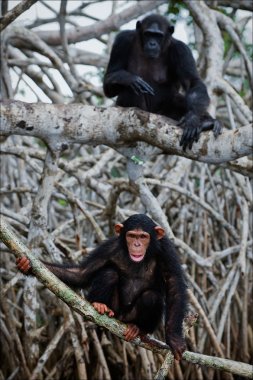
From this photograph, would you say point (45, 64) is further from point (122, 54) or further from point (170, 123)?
point (170, 123)

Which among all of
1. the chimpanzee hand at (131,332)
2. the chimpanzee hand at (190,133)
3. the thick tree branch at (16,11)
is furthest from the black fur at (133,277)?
the thick tree branch at (16,11)

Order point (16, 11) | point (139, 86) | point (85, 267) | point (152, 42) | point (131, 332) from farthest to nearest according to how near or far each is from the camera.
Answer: point (152, 42)
point (139, 86)
point (16, 11)
point (85, 267)
point (131, 332)

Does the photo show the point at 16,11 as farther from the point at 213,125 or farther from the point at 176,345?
the point at 176,345

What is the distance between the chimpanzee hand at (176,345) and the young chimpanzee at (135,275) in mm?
253

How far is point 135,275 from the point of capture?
4637 millimetres

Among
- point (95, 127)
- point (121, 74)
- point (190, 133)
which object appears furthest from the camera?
point (121, 74)

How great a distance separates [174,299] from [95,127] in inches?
56.7

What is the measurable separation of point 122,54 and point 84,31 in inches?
107

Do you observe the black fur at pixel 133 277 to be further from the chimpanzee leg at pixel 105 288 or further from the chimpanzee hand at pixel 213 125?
the chimpanzee hand at pixel 213 125

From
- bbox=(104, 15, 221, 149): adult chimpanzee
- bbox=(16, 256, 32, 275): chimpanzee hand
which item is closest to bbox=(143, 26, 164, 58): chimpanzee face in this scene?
bbox=(104, 15, 221, 149): adult chimpanzee

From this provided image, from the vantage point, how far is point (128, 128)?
504 cm

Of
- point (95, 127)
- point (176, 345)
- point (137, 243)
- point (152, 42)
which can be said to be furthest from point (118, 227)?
point (152, 42)

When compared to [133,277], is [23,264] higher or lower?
higher

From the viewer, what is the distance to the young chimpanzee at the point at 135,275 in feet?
14.4
